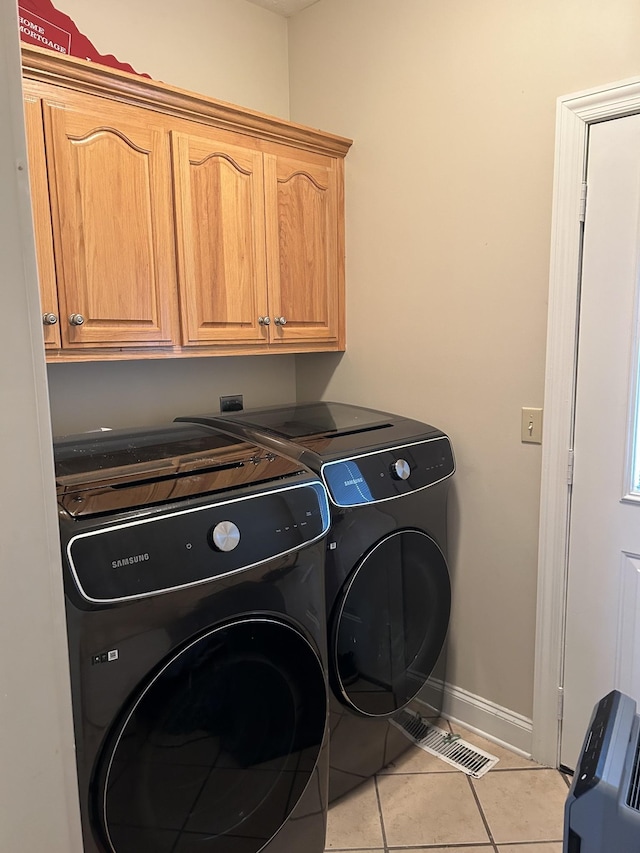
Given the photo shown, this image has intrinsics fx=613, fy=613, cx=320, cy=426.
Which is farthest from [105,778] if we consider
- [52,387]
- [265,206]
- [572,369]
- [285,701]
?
[265,206]

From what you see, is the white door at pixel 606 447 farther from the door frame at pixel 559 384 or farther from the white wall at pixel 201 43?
the white wall at pixel 201 43

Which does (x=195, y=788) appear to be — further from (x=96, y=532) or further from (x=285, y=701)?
(x=96, y=532)

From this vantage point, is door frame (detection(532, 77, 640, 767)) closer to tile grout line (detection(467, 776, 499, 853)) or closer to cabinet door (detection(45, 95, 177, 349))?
tile grout line (detection(467, 776, 499, 853))

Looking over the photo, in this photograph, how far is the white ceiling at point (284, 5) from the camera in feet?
7.71

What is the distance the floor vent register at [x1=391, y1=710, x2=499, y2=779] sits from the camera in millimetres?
2029

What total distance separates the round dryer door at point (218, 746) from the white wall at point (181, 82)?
1054 mm

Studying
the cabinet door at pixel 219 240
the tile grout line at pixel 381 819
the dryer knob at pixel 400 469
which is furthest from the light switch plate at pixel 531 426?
the tile grout line at pixel 381 819

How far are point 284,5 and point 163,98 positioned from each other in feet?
3.14

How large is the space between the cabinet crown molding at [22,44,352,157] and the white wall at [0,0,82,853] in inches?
38.7

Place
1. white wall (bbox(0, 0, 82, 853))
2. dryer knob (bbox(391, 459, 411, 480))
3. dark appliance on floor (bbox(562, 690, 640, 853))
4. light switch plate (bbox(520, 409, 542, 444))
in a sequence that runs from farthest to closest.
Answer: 1. light switch plate (bbox(520, 409, 542, 444))
2. dryer knob (bbox(391, 459, 411, 480))
3. dark appliance on floor (bbox(562, 690, 640, 853))
4. white wall (bbox(0, 0, 82, 853))

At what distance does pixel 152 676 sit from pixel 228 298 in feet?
4.04

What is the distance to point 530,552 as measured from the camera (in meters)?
2.02

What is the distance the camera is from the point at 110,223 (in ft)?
5.66

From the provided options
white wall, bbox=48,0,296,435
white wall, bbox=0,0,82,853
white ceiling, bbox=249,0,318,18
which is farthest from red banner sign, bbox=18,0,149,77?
white wall, bbox=0,0,82,853
